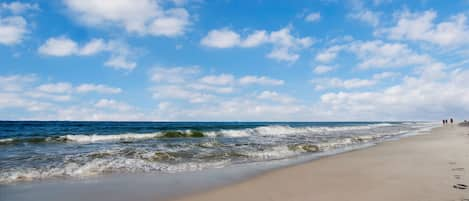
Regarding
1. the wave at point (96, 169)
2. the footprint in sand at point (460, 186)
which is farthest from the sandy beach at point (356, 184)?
the wave at point (96, 169)

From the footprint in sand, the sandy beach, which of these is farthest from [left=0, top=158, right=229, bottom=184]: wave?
the footprint in sand

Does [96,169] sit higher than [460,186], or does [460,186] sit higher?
[460,186]

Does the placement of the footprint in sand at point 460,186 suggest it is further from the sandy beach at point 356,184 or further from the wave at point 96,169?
the wave at point 96,169

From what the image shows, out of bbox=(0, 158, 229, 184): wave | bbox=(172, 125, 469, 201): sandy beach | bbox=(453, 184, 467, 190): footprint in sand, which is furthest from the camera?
bbox=(0, 158, 229, 184): wave

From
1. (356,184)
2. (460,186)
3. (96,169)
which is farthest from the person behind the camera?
(96,169)

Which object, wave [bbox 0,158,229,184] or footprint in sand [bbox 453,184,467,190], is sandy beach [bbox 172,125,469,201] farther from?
wave [bbox 0,158,229,184]

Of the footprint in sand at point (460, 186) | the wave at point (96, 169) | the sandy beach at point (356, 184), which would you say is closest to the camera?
the sandy beach at point (356, 184)

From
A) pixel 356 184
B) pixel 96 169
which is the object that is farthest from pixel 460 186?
pixel 96 169

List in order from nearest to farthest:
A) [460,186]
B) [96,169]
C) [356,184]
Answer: [460,186] → [356,184] → [96,169]

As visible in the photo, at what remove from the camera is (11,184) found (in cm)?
666

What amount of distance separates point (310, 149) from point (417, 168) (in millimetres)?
6588

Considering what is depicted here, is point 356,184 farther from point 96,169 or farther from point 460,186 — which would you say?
point 96,169

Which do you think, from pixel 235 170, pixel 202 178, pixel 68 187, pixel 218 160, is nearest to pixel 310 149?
pixel 218 160

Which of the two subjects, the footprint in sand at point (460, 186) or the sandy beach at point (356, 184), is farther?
the footprint in sand at point (460, 186)
